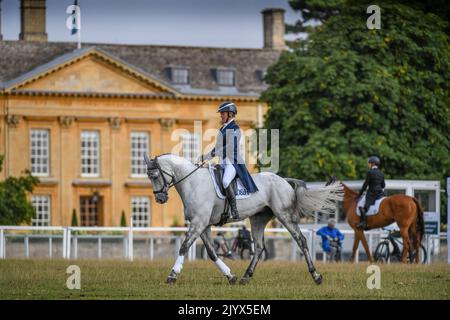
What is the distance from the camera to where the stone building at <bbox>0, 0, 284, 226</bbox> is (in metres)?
89.1

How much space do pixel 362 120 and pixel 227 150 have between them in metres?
34.1

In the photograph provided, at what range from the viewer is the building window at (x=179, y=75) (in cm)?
9494

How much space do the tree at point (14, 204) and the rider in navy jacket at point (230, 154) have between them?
41.9 meters

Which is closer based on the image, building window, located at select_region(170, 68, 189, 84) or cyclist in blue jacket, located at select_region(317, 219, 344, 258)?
cyclist in blue jacket, located at select_region(317, 219, 344, 258)

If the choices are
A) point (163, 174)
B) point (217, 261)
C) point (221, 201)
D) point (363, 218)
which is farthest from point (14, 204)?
point (217, 261)

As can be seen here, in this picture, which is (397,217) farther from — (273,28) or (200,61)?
(273,28)

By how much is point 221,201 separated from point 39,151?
68.0 m

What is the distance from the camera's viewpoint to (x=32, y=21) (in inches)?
3632

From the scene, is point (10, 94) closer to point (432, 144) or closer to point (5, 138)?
point (5, 138)

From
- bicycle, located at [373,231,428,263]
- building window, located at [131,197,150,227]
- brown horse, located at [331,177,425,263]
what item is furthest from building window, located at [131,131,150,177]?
brown horse, located at [331,177,425,263]

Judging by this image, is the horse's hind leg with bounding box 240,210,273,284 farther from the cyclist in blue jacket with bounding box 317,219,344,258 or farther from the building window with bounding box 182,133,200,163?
the building window with bounding box 182,133,200,163

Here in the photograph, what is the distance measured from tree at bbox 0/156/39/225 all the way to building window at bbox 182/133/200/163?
71.6 feet

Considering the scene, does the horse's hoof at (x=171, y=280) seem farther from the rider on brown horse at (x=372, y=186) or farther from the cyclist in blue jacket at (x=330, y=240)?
the cyclist in blue jacket at (x=330, y=240)
